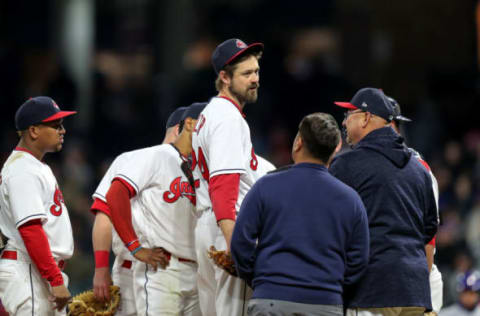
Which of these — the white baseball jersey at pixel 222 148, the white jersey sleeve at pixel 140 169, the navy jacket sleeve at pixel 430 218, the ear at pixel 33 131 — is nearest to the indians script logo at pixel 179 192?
the white jersey sleeve at pixel 140 169

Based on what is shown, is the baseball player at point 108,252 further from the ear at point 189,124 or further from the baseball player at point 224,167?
the baseball player at point 224,167

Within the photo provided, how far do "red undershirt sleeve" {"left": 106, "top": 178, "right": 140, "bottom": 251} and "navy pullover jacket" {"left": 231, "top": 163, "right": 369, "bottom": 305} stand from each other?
47.9 inches

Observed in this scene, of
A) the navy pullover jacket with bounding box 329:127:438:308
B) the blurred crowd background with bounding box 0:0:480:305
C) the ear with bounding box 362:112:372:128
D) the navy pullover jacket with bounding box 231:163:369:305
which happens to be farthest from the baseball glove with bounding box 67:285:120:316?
the blurred crowd background with bounding box 0:0:480:305

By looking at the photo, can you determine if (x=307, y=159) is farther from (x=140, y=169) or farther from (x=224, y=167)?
(x=140, y=169)

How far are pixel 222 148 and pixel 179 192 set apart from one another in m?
0.86

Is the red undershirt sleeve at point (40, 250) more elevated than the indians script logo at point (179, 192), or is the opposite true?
the indians script logo at point (179, 192)

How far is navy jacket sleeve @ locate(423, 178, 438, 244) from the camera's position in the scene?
418 centimetres

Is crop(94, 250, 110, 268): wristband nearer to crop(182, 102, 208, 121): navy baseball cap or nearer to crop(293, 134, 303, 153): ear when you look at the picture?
crop(182, 102, 208, 121): navy baseball cap

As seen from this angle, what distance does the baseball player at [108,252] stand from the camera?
A: 4949 mm

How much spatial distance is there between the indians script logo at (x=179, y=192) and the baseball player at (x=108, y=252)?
271 mm

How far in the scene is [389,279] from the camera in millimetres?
3932

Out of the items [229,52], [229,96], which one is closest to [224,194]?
[229,96]

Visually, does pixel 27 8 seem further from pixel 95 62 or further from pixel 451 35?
pixel 451 35

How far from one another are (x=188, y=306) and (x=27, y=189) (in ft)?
4.20
